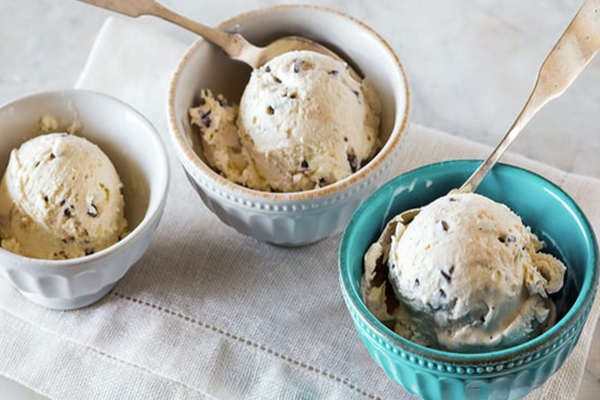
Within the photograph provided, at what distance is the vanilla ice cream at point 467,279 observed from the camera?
121 centimetres

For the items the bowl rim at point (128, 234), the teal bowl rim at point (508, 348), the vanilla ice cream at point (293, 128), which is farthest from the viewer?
the vanilla ice cream at point (293, 128)

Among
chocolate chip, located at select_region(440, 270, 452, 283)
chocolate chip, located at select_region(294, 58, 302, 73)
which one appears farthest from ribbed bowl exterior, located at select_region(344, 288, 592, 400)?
chocolate chip, located at select_region(294, 58, 302, 73)

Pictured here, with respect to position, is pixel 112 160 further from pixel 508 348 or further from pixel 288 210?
pixel 508 348

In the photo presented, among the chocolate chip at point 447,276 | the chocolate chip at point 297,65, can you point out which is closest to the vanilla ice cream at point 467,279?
the chocolate chip at point 447,276

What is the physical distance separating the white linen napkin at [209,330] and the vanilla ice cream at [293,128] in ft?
0.47

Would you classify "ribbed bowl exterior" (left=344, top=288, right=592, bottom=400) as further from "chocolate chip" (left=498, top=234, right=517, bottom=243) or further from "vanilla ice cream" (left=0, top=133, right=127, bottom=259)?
"vanilla ice cream" (left=0, top=133, right=127, bottom=259)

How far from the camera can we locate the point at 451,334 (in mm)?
1236

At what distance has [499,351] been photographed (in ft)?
3.83

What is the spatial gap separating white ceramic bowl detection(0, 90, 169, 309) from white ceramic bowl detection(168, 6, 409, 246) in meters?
0.07

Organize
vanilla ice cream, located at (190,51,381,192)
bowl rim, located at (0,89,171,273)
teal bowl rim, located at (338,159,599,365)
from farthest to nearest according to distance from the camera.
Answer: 1. vanilla ice cream, located at (190,51,381,192)
2. bowl rim, located at (0,89,171,273)
3. teal bowl rim, located at (338,159,599,365)

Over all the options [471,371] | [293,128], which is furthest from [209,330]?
[471,371]

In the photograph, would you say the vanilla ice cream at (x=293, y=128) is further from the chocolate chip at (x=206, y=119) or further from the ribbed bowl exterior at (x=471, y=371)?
the ribbed bowl exterior at (x=471, y=371)

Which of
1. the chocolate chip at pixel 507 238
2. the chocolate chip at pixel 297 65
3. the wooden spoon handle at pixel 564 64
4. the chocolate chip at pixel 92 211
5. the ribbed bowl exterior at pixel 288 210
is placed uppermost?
the wooden spoon handle at pixel 564 64

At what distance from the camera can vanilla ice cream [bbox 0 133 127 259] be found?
1398 mm
